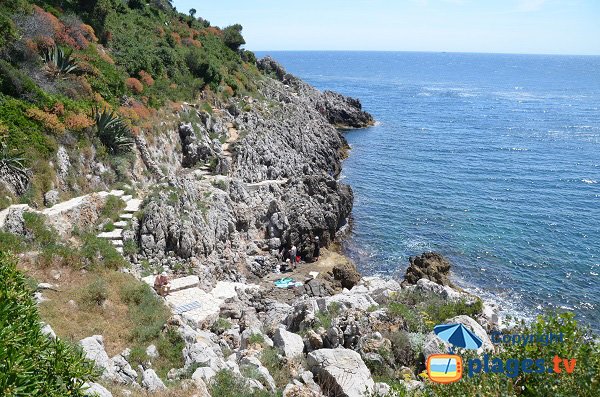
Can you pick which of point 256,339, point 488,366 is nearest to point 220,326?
point 256,339

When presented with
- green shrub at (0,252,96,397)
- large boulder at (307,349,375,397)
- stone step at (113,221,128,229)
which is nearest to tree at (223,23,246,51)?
stone step at (113,221,128,229)

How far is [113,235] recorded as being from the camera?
20.2m

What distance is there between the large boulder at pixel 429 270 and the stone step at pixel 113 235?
16.4 meters

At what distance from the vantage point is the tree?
60188 mm

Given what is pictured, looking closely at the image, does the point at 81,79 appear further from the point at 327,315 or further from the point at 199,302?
the point at 327,315

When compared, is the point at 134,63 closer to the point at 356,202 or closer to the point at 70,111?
the point at 70,111

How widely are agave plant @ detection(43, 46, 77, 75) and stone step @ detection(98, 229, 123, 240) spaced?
12.2 metres

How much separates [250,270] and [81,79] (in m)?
15.9

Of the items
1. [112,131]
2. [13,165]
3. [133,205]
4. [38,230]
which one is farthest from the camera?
[112,131]

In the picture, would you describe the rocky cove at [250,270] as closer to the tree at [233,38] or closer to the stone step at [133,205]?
the stone step at [133,205]

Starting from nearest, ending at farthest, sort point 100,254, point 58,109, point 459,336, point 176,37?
point 459,336, point 100,254, point 58,109, point 176,37

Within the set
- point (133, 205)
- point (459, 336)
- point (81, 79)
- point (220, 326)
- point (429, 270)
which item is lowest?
point (429, 270)

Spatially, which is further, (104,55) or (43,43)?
(104,55)

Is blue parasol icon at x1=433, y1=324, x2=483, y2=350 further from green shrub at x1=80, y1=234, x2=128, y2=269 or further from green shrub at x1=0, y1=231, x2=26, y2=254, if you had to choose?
green shrub at x1=0, y1=231, x2=26, y2=254
